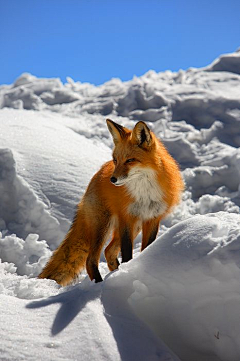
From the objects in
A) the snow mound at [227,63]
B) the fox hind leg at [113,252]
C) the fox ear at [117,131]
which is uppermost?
the fox ear at [117,131]

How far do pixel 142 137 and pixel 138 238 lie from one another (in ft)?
7.53

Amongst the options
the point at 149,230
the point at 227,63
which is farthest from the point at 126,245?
the point at 227,63

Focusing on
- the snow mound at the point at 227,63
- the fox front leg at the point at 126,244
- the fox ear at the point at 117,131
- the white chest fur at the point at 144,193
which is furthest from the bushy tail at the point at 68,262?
the snow mound at the point at 227,63

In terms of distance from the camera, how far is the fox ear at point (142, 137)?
3.62 m

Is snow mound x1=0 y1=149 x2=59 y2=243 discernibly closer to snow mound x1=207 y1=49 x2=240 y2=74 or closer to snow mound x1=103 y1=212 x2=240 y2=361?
snow mound x1=103 y1=212 x2=240 y2=361

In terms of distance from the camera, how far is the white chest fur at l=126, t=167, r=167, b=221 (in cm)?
362

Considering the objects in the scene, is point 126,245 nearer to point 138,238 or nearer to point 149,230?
point 149,230

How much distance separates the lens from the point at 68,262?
4.02 meters

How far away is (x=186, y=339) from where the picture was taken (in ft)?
7.92

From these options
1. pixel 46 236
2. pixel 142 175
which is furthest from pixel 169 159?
pixel 46 236

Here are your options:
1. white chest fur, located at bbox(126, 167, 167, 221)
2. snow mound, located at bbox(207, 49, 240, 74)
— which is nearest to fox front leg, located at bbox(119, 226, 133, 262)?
white chest fur, located at bbox(126, 167, 167, 221)

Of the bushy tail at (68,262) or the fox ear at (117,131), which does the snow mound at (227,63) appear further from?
the bushy tail at (68,262)

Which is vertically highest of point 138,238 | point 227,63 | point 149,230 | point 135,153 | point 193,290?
point 135,153

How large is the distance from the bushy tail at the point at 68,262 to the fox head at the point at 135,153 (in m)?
0.85
